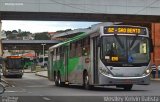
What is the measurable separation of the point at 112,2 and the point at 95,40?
1586cm

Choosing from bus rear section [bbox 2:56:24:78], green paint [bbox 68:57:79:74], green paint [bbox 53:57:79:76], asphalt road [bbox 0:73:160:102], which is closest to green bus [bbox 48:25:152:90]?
asphalt road [bbox 0:73:160:102]

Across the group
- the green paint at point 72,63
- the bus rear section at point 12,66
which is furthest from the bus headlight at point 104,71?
the bus rear section at point 12,66

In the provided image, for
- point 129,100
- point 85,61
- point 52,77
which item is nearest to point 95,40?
point 85,61

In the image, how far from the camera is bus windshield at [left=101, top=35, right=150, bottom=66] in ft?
76.3

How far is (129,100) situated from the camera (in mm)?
17516

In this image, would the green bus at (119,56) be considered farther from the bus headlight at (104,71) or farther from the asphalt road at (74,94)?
the asphalt road at (74,94)

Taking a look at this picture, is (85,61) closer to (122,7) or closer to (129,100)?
(129,100)

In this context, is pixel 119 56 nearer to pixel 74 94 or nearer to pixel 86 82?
pixel 86 82

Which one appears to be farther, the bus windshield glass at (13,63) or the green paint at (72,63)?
the bus windshield glass at (13,63)

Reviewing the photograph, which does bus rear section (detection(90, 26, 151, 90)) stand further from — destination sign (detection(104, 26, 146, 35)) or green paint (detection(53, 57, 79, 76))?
green paint (detection(53, 57, 79, 76))

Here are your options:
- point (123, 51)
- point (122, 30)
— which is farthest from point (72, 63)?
point (123, 51)

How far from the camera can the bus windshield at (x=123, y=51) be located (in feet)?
Result: 76.3

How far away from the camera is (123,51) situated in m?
23.3

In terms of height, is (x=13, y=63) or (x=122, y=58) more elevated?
(x=122, y=58)
